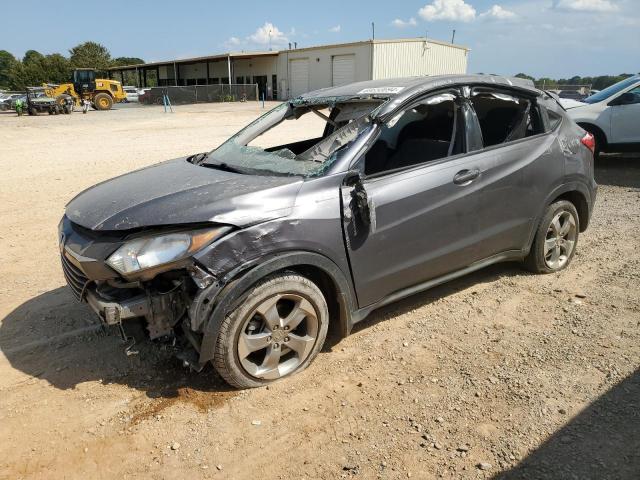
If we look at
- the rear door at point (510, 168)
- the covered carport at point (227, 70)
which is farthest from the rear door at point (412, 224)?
the covered carport at point (227, 70)

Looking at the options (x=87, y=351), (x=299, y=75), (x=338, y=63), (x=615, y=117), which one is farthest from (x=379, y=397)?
(x=299, y=75)

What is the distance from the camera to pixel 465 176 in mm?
3635

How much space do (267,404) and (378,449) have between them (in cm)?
71

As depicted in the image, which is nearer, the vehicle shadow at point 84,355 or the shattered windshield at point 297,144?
the vehicle shadow at point 84,355

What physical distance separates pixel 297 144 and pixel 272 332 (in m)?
2.20

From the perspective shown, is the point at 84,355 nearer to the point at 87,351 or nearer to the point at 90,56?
the point at 87,351

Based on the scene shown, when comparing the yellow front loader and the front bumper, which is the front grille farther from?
the yellow front loader

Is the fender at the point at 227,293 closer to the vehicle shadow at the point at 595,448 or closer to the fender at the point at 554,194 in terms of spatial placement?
the vehicle shadow at the point at 595,448

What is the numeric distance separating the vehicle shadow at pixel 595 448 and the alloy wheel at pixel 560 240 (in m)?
1.83

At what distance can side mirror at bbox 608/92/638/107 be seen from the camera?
9.06 meters

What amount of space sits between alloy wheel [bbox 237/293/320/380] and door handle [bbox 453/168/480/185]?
56.3 inches

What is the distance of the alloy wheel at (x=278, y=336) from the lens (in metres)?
2.91

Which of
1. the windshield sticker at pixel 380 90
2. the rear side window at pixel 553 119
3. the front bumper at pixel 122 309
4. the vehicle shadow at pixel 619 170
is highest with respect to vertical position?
the windshield sticker at pixel 380 90

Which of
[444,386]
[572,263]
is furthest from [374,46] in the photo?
[444,386]
